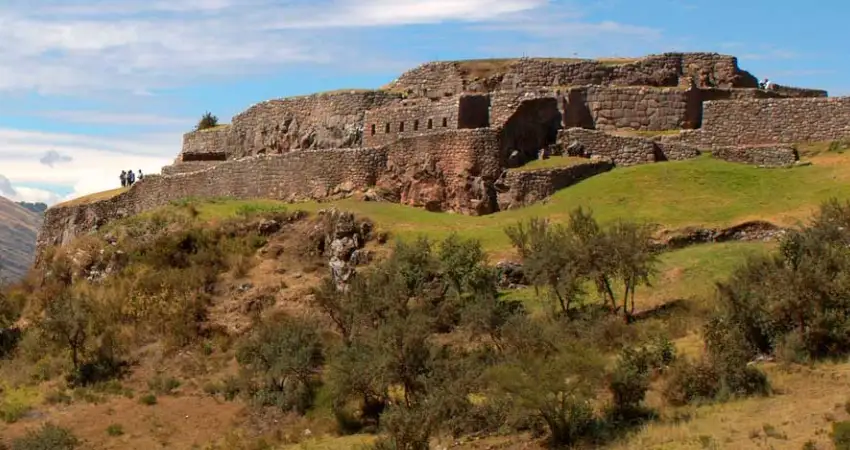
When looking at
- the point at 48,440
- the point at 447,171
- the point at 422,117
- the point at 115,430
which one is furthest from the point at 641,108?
the point at 48,440

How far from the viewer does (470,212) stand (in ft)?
112

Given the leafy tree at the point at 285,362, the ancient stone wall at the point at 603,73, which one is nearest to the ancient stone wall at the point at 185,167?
the ancient stone wall at the point at 603,73

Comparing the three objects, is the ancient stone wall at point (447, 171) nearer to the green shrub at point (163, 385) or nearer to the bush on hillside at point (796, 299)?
the green shrub at point (163, 385)

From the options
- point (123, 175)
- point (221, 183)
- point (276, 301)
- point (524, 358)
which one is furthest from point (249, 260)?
point (123, 175)

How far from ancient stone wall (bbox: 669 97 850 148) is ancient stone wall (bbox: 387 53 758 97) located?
11.2 ft

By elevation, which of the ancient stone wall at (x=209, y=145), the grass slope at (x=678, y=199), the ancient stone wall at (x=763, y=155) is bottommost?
the grass slope at (x=678, y=199)

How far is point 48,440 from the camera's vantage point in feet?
84.1

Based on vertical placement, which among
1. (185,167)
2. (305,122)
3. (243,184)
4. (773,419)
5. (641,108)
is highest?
(641,108)

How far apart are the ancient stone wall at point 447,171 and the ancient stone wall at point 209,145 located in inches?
545

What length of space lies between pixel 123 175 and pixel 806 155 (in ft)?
104

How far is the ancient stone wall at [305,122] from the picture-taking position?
136 feet

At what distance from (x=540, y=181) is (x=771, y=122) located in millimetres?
7089

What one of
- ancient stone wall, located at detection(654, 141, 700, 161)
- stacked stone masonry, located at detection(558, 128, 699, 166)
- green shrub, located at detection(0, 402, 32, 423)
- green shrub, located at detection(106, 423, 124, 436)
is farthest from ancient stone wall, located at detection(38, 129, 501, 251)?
green shrub, located at detection(0, 402, 32, 423)

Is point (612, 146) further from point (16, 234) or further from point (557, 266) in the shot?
point (16, 234)
